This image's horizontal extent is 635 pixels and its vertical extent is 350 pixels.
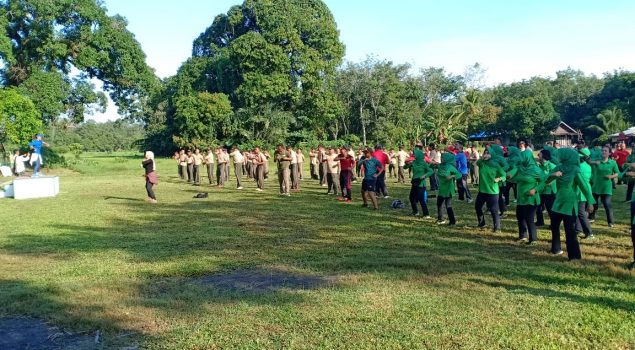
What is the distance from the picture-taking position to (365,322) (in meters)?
5.27

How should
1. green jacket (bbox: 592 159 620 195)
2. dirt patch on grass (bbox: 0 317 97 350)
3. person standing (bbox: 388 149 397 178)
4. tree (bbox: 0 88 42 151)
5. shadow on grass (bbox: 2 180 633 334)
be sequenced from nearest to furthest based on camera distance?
dirt patch on grass (bbox: 0 317 97 350), shadow on grass (bbox: 2 180 633 334), green jacket (bbox: 592 159 620 195), person standing (bbox: 388 149 397 178), tree (bbox: 0 88 42 151)

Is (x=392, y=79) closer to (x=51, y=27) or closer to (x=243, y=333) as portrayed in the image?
(x=51, y=27)

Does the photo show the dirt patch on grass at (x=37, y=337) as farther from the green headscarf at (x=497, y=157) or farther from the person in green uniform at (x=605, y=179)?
the person in green uniform at (x=605, y=179)

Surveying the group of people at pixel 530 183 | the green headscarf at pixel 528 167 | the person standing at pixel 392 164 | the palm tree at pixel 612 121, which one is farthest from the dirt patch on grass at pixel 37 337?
the palm tree at pixel 612 121

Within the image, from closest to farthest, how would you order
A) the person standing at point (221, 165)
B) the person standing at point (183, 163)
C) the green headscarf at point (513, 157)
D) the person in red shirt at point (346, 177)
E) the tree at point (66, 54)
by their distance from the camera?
the green headscarf at point (513, 157), the person in red shirt at point (346, 177), the person standing at point (221, 165), the person standing at point (183, 163), the tree at point (66, 54)

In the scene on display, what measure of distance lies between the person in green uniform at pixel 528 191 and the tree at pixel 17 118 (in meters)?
29.1

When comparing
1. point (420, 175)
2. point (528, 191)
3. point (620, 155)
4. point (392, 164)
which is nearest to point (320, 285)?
point (528, 191)

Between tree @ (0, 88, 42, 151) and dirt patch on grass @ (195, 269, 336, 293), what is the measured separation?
27.8 m

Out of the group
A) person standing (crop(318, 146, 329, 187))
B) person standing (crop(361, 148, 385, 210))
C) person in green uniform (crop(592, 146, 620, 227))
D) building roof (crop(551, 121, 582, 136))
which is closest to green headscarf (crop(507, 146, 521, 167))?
person in green uniform (crop(592, 146, 620, 227))

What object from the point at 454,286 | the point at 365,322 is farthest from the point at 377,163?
the point at 365,322

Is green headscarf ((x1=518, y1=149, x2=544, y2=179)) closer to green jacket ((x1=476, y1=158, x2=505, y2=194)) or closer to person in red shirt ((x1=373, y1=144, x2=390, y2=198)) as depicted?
green jacket ((x1=476, y1=158, x2=505, y2=194))

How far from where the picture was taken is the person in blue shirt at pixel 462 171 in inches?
550

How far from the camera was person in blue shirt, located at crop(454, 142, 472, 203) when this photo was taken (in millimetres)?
13977

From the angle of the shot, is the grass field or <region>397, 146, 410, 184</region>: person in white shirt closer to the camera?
the grass field
